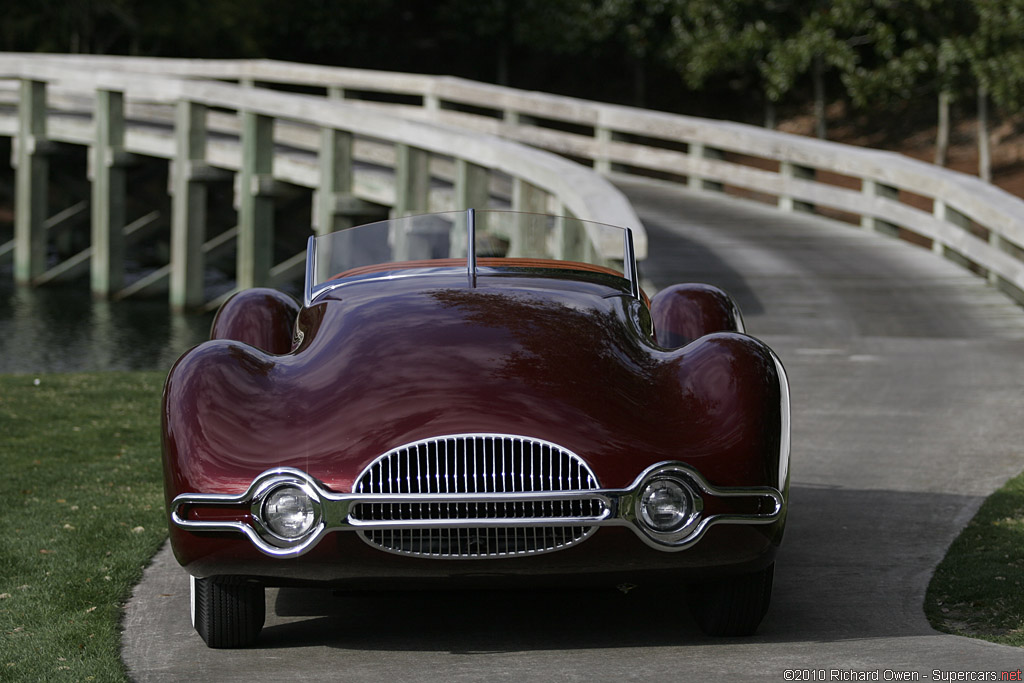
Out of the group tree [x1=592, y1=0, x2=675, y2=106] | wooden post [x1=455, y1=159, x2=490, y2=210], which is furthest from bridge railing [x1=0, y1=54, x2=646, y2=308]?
tree [x1=592, y1=0, x2=675, y2=106]

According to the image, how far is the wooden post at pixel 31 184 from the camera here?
22391 mm

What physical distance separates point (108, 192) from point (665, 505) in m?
18.2

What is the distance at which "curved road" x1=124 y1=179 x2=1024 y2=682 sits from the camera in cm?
428

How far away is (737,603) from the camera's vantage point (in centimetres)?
453

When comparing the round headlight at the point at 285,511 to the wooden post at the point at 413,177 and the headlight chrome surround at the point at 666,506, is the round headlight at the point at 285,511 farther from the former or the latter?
the wooden post at the point at 413,177

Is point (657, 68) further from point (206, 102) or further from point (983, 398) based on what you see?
point (983, 398)

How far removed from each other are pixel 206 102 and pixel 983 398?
41.9ft

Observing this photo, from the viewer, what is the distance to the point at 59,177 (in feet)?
88.9

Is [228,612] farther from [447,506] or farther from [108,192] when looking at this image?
[108,192]

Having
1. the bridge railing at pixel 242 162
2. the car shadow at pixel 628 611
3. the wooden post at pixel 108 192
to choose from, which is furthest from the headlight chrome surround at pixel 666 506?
the wooden post at pixel 108 192

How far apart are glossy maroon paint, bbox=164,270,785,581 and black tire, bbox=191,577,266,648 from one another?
0.55ft

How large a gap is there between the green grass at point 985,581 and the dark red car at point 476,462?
28.4 inches

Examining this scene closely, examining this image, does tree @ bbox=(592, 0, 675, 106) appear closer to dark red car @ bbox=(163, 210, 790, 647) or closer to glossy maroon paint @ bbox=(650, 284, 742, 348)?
glossy maroon paint @ bbox=(650, 284, 742, 348)

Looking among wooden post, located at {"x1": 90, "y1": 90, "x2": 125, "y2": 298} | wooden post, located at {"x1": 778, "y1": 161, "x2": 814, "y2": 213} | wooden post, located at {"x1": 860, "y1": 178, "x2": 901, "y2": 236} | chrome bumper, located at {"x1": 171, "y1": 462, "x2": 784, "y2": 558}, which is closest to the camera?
chrome bumper, located at {"x1": 171, "y1": 462, "x2": 784, "y2": 558}
